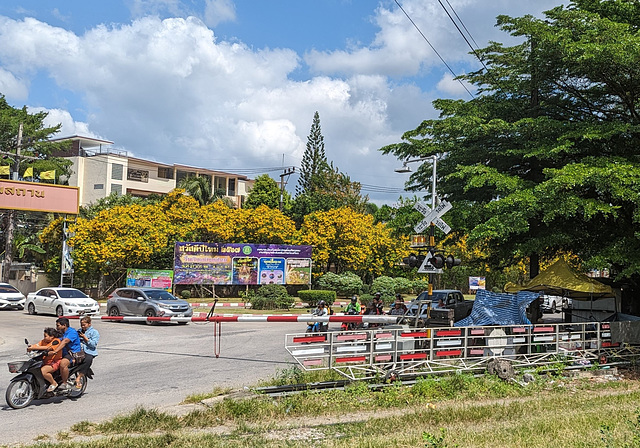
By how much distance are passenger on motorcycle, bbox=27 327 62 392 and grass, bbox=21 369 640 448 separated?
2.03 metres

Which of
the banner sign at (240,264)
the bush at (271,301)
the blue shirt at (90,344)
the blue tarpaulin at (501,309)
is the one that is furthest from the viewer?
the banner sign at (240,264)

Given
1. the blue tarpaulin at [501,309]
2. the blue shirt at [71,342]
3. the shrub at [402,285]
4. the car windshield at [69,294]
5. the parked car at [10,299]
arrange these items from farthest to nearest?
the shrub at [402,285] < the parked car at [10,299] < the car windshield at [69,294] < the blue tarpaulin at [501,309] < the blue shirt at [71,342]

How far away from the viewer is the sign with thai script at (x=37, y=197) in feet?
132

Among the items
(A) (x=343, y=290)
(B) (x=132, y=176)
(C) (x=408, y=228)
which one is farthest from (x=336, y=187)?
(C) (x=408, y=228)

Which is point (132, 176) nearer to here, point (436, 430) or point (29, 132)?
point (29, 132)

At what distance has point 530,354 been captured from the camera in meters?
13.9

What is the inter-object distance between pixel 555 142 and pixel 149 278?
2995cm

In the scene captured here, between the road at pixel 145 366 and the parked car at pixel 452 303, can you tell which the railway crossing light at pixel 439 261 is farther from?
the road at pixel 145 366

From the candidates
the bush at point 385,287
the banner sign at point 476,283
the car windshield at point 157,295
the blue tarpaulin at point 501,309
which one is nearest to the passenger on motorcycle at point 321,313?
the blue tarpaulin at point 501,309

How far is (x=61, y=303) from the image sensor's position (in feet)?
95.7

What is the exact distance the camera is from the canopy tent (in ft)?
57.4

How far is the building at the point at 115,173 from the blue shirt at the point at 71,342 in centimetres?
5612

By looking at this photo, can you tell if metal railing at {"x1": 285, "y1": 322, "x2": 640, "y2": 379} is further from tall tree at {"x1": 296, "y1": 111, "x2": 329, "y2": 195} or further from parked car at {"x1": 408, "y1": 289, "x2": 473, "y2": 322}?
tall tree at {"x1": 296, "y1": 111, "x2": 329, "y2": 195}

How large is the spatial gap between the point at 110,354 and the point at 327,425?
9747 mm
